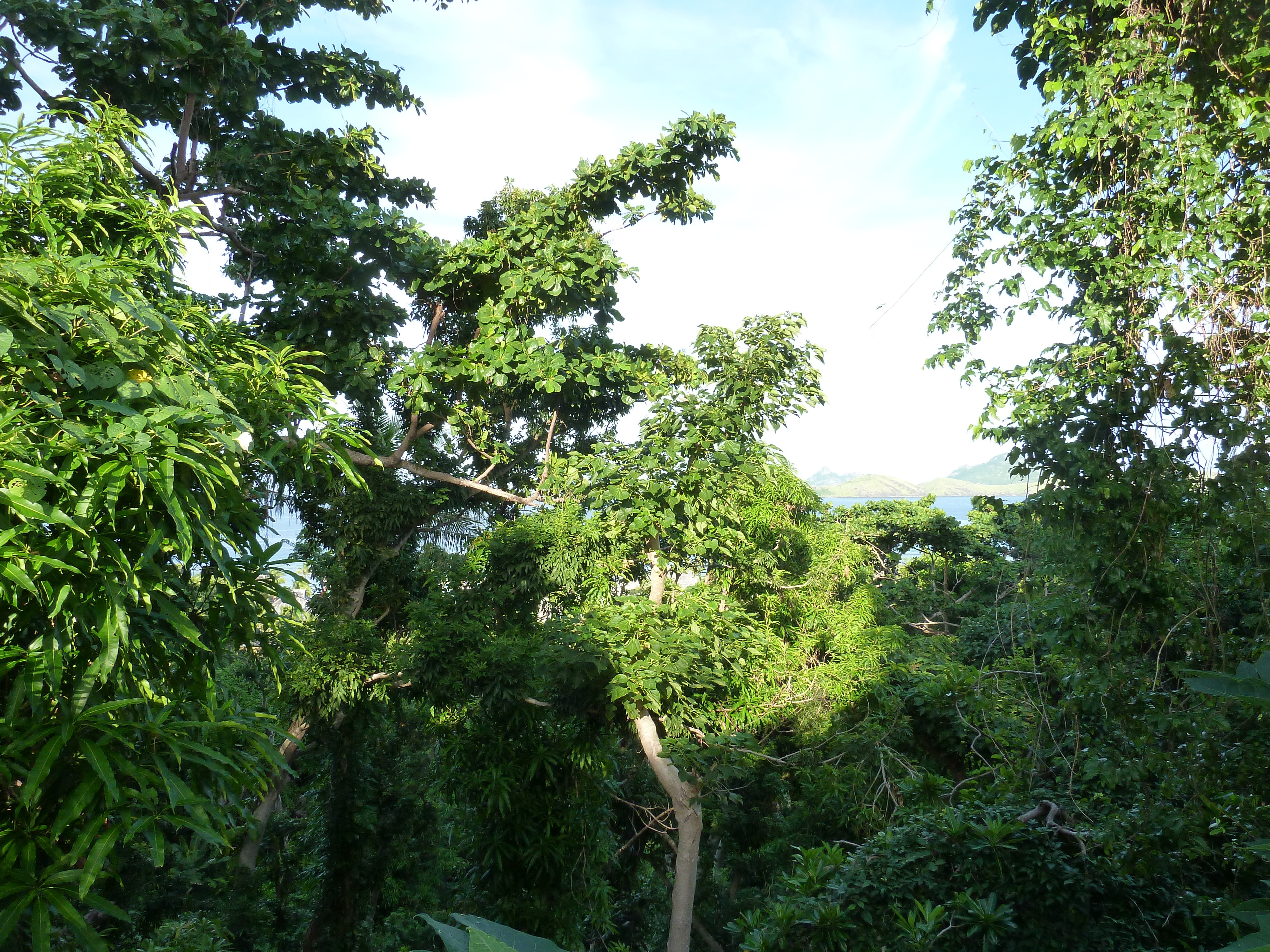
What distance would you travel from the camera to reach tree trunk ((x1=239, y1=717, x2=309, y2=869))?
5.98 m

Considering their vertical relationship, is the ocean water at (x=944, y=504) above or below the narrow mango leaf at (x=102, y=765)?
above

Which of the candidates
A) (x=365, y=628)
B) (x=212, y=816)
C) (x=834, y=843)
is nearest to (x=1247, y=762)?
(x=834, y=843)

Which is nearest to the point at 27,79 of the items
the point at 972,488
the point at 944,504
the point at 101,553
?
the point at 101,553

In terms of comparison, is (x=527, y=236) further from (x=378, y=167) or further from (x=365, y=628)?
(x=365, y=628)

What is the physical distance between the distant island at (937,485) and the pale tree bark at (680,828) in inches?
86.0

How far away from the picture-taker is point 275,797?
7613 mm

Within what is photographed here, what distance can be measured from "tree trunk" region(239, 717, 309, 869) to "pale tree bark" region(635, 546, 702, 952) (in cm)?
316

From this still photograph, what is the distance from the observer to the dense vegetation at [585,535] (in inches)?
58.1

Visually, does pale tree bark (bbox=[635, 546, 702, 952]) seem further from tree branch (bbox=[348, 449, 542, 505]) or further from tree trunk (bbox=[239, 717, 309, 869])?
tree trunk (bbox=[239, 717, 309, 869])

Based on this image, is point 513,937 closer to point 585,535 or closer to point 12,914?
point 12,914

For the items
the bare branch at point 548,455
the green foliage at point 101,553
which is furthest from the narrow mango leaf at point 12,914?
the bare branch at point 548,455

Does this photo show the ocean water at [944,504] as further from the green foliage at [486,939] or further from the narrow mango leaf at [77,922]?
the green foliage at [486,939]

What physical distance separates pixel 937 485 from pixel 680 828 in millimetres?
24859

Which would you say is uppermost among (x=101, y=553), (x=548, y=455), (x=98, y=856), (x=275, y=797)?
(x=548, y=455)
